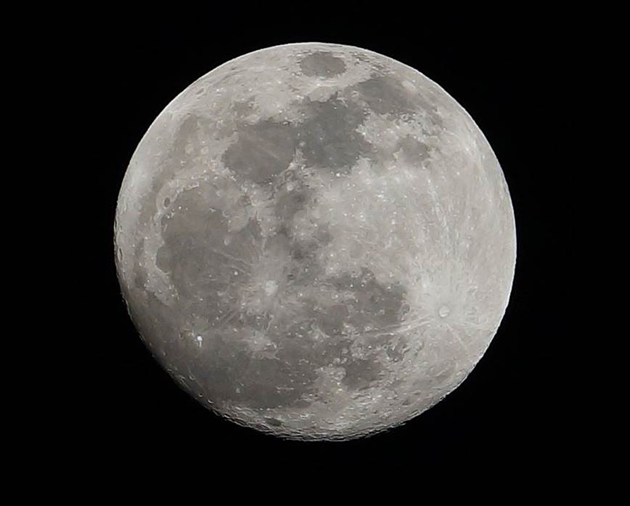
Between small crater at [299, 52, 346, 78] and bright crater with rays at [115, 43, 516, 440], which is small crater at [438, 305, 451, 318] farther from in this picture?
small crater at [299, 52, 346, 78]

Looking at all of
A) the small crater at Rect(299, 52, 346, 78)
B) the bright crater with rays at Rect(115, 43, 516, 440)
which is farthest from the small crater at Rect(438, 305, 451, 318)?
the small crater at Rect(299, 52, 346, 78)

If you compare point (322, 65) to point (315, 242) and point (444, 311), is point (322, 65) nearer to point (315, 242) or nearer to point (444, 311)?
point (315, 242)

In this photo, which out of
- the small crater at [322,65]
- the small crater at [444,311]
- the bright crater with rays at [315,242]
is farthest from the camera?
Answer: the small crater at [322,65]

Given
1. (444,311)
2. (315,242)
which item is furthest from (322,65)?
(444,311)

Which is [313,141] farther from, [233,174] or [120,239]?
[120,239]

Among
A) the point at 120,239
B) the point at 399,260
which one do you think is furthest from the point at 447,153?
the point at 120,239

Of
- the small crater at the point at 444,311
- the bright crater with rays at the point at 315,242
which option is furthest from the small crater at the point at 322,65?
the small crater at the point at 444,311

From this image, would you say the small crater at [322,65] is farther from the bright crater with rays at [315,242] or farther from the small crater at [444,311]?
the small crater at [444,311]

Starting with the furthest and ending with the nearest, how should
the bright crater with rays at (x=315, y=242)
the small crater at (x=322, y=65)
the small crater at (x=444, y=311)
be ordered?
the small crater at (x=322, y=65)
the small crater at (x=444, y=311)
the bright crater with rays at (x=315, y=242)
